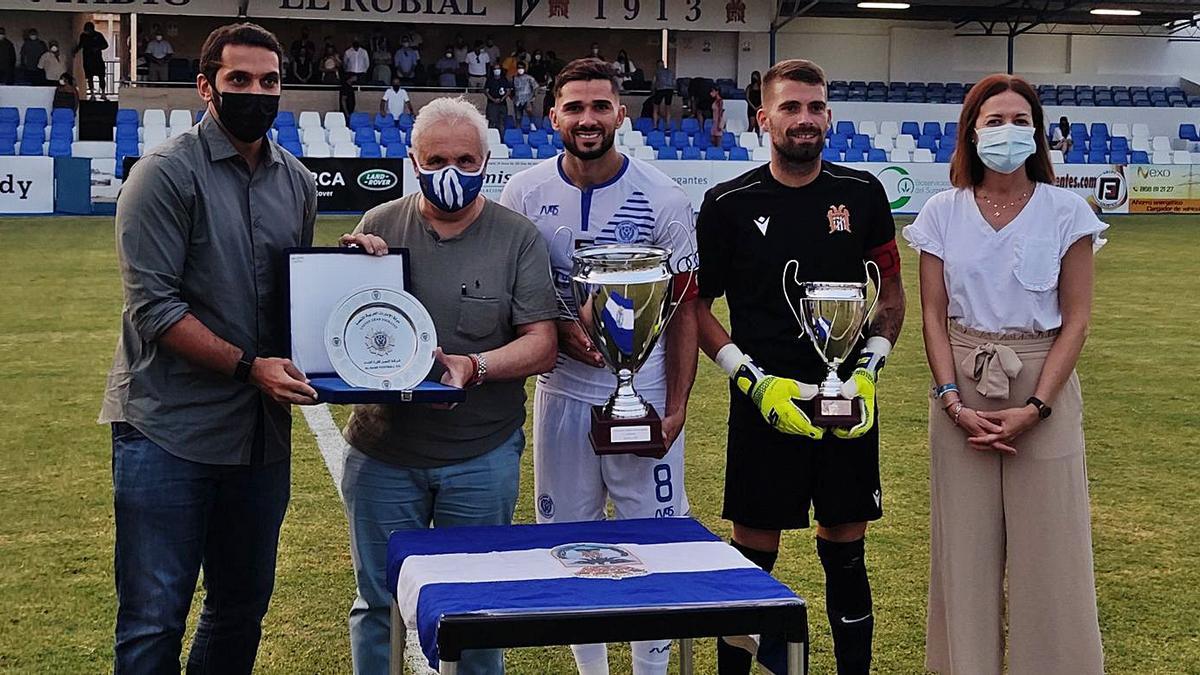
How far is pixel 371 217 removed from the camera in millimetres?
3664

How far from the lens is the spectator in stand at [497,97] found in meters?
28.6

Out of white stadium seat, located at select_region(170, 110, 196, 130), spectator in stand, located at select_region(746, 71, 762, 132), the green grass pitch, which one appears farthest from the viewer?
spectator in stand, located at select_region(746, 71, 762, 132)

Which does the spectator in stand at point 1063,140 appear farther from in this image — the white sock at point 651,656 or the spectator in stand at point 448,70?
the white sock at point 651,656

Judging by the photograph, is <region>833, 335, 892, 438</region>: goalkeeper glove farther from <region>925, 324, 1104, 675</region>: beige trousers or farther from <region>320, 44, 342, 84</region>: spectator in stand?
<region>320, 44, 342, 84</region>: spectator in stand

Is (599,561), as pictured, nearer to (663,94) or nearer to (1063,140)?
(1063,140)

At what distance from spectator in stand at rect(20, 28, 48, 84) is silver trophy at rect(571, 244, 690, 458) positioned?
94.1 ft

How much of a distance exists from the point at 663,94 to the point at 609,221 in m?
28.0

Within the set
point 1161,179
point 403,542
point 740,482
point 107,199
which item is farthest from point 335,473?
point 1161,179

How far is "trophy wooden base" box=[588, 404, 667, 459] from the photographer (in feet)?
11.0

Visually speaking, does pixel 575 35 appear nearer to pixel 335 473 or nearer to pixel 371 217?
pixel 335 473

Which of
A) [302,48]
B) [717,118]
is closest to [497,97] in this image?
[717,118]

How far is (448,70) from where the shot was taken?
31.3 metres

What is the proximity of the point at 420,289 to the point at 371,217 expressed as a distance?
266 millimetres

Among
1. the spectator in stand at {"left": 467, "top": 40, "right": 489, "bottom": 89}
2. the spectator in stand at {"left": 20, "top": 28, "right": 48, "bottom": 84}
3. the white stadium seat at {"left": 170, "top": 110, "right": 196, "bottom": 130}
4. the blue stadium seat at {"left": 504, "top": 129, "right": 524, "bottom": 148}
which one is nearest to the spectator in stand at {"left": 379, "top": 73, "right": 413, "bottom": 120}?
the spectator in stand at {"left": 467, "top": 40, "right": 489, "bottom": 89}
